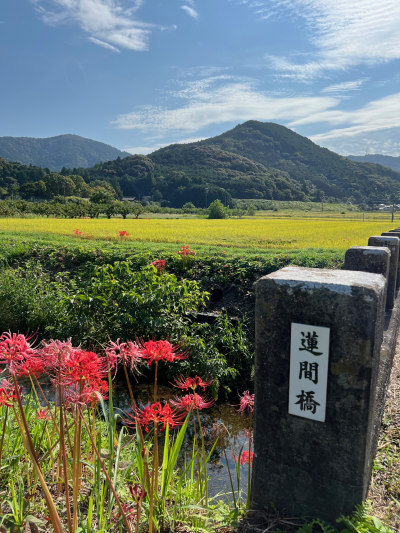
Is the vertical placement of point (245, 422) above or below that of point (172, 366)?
below

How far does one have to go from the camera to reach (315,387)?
166 cm

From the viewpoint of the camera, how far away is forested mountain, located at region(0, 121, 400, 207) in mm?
69969

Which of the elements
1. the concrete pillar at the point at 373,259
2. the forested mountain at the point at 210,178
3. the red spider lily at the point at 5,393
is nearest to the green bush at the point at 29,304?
the red spider lily at the point at 5,393

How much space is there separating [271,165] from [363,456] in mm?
131990

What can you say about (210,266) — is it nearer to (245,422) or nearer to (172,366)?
(172,366)

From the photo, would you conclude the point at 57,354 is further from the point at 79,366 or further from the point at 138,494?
the point at 138,494

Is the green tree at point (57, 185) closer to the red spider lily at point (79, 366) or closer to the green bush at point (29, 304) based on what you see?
the green bush at point (29, 304)

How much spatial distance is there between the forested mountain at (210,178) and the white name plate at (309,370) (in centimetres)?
5006

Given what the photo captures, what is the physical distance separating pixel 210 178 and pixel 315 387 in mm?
85734

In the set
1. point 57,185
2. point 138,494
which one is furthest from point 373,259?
point 57,185

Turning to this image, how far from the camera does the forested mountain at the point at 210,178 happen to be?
69969mm

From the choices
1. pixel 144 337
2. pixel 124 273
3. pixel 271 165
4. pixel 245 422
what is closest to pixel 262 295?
pixel 245 422

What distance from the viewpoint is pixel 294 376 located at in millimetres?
1709

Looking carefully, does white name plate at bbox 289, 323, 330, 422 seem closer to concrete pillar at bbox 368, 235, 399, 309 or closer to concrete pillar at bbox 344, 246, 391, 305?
concrete pillar at bbox 344, 246, 391, 305
